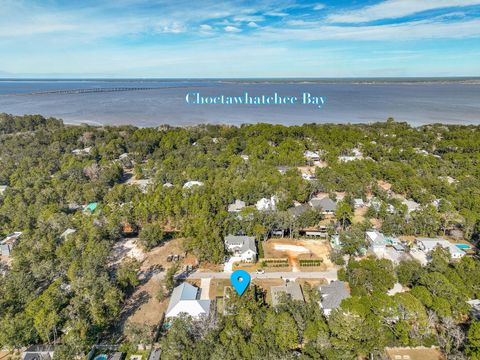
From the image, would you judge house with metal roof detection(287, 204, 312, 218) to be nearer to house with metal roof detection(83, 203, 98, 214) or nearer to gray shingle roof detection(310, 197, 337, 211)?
gray shingle roof detection(310, 197, 337, 211)

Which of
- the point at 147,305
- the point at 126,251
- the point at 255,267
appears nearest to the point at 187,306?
the point at 147,305

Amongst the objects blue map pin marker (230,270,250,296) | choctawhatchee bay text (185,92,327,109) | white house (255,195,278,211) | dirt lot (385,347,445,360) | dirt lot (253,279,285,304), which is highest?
choctawhatchee bay text (185,92,327,109)

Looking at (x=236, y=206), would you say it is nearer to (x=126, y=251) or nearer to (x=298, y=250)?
(x=298, y=250)

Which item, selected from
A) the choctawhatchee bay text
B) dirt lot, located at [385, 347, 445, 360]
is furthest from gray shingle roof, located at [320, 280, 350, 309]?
the choctawhatchee bay text

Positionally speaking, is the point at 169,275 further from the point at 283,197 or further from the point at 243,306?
the point at 283,197

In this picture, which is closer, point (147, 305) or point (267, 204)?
point (147, 305)

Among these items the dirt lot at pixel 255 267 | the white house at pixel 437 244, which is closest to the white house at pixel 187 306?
the dirt lot at pixel 255 267

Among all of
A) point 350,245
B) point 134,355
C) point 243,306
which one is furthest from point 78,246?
point 350,245
